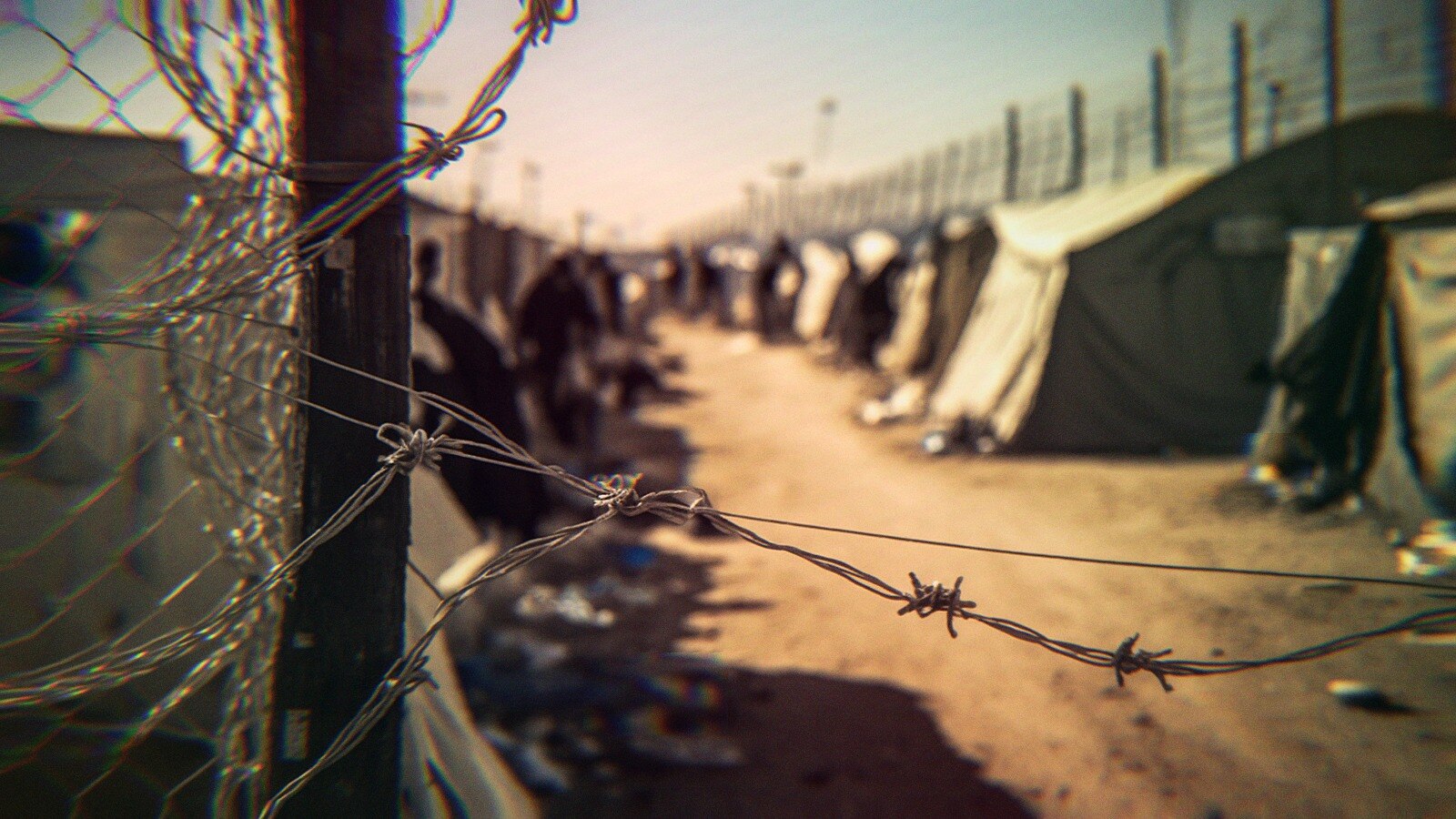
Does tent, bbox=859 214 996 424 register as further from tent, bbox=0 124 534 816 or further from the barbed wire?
the barbed wire

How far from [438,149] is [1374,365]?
647 centimetres

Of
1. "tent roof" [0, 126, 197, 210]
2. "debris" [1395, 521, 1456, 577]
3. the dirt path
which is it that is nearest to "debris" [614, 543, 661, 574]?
the dirt path

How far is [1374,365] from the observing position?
231 inches

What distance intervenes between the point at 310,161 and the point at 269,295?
2.32ft

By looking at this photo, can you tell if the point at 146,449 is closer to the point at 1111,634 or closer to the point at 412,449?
the point at 412,449

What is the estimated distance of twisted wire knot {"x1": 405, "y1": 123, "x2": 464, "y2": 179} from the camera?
4.35ft

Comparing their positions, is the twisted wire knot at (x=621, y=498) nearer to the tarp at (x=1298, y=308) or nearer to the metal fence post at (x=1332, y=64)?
the tarp at (x=1298, y=308)

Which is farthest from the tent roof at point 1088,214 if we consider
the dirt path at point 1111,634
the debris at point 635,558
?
the debris at point 635,558

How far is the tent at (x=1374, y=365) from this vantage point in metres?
5.29

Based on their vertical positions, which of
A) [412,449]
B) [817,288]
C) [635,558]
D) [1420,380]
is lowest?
[635,558]

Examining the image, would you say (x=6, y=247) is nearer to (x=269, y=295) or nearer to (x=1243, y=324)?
(x=269, y=295)

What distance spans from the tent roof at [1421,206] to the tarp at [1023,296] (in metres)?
2.64

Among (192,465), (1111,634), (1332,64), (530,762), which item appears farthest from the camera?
(1332,64)

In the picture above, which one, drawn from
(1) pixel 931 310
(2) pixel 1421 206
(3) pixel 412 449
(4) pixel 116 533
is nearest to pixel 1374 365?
(2) pixel 1421 206
